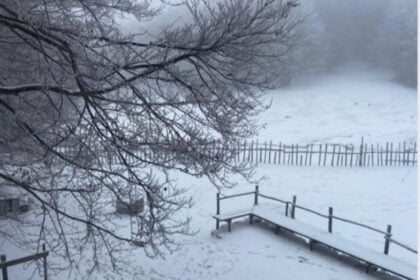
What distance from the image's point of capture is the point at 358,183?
52.6 feet

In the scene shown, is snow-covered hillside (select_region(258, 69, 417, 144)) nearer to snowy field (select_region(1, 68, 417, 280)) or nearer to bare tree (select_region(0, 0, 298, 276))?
snowy field (select_region(1, 68, 417, 280))

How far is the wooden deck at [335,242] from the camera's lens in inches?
309

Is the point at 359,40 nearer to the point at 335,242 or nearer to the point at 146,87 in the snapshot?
the point at 335,242

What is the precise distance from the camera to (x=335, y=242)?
9188 millimetres

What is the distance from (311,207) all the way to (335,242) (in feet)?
13.4

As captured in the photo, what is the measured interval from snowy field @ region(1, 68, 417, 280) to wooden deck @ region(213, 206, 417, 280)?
31 cm

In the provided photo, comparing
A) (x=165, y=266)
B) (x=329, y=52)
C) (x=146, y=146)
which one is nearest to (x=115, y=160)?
(x=146, y=146)

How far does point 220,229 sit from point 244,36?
697 cm

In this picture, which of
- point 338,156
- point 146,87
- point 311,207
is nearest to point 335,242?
point 311,207

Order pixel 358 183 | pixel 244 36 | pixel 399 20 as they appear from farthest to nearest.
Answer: pixel 399 20 < pixel 358 183 < pixel 244 36

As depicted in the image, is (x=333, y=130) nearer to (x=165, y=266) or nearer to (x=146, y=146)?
(x=165, y=266)

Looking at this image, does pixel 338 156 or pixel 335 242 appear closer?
pixel 335 242

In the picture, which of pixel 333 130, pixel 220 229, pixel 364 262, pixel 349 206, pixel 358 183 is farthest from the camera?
pixel 333 130

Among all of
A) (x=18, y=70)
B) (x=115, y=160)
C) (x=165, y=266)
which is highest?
(x=18, y=70)
